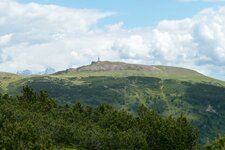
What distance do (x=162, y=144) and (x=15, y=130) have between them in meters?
77.0

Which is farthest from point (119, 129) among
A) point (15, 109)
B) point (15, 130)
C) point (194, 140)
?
point (15, 130)

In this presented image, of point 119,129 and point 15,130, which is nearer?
point 15,130

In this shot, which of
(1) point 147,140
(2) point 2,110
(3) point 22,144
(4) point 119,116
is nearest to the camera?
(3) point 22,144

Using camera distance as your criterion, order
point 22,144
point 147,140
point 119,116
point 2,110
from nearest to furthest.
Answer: point 22,144 → point 2,110 → point 147,140 → point 119,116

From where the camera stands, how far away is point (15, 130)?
128 meters

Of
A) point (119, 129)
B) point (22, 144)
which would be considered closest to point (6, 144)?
point (22, 144)

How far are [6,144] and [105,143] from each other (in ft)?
194

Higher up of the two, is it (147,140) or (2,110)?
(2,110)

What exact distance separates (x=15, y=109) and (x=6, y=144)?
2175 inches

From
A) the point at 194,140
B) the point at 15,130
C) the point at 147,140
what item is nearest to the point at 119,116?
the point at 147,140

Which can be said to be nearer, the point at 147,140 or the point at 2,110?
the point at 2,110

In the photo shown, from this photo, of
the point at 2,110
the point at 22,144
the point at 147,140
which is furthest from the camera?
the point at 147,140

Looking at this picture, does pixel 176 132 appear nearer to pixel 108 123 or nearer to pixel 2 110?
pixel 108 123

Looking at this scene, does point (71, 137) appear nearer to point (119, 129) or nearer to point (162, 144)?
point (119, 129)
